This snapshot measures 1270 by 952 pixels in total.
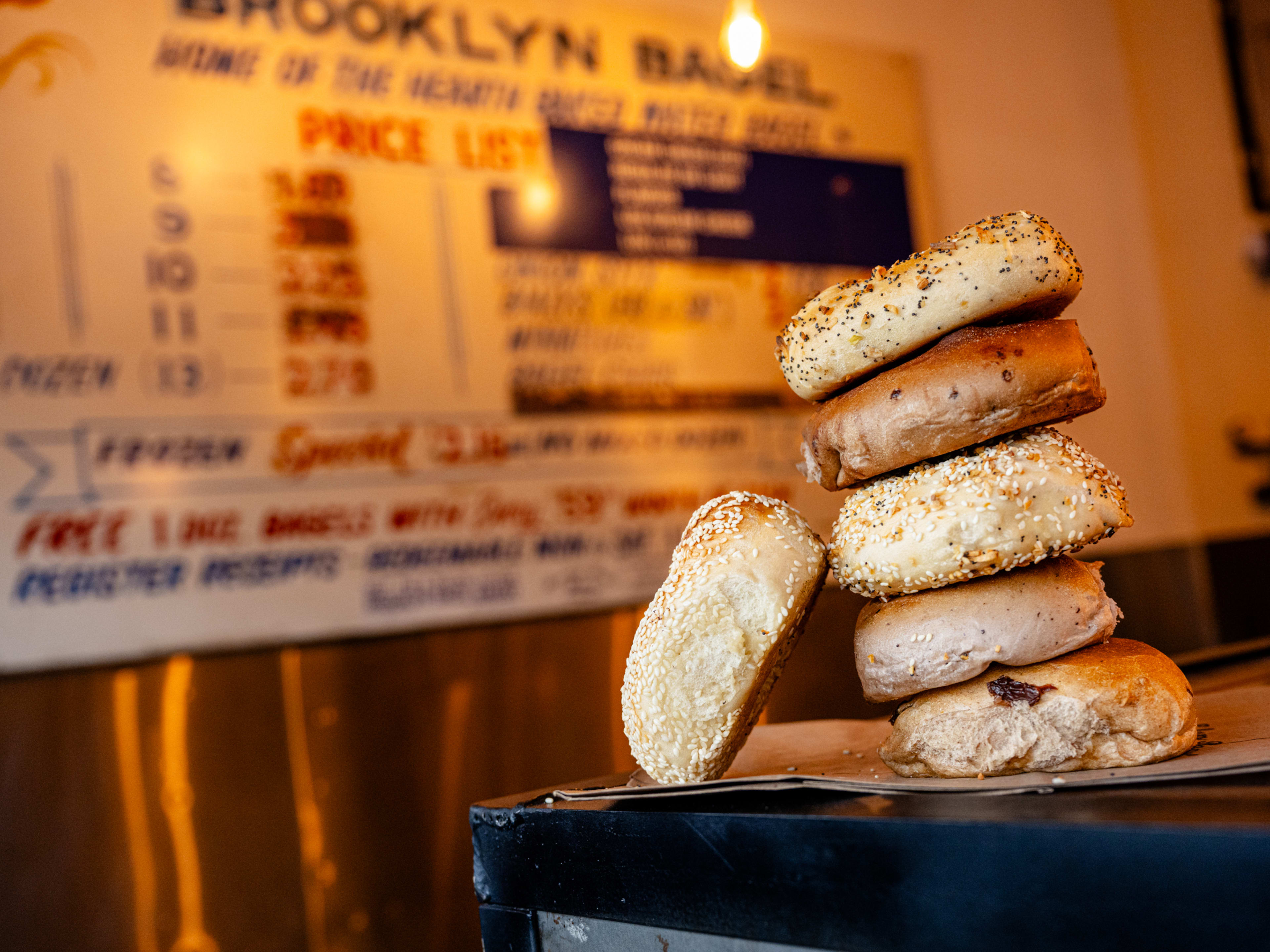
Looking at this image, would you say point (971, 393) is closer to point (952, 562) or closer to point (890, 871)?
point (952, 562)

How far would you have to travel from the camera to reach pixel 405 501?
2916 mm

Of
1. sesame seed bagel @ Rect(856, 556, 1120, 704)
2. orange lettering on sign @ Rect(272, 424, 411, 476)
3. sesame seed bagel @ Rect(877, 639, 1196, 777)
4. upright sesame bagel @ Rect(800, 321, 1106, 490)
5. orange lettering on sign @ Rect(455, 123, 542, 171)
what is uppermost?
orange lettering on sign @ Rect(455, 123, 542, 171)

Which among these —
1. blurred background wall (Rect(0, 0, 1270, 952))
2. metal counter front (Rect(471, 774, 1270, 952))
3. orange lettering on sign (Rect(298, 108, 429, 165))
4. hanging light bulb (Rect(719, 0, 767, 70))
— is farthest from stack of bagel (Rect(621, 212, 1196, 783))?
orange lettering on sign (Rect(298, 108, 429, 165))

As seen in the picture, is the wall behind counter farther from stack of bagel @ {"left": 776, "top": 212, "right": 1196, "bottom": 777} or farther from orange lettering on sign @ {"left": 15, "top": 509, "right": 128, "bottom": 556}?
stack of bagel @ {"left": 776, "top": 212, "right": 1196, "bottom": 777}

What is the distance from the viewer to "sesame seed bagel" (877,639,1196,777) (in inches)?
39.7

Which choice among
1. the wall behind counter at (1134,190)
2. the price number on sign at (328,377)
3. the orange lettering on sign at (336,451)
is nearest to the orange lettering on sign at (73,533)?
the orange lettering on sign at (336,451)

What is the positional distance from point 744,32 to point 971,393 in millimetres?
1468

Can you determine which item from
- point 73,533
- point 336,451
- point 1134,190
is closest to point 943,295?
point 336,451

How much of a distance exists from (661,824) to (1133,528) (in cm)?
374

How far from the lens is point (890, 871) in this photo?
86cm

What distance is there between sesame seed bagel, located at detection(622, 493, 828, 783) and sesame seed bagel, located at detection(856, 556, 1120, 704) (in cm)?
11

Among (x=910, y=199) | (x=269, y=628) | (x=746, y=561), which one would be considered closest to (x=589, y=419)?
(x=269, y=628)

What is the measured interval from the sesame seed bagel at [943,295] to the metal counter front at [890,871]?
0.46m

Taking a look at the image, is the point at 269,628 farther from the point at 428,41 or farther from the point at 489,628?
the point at 428,41
